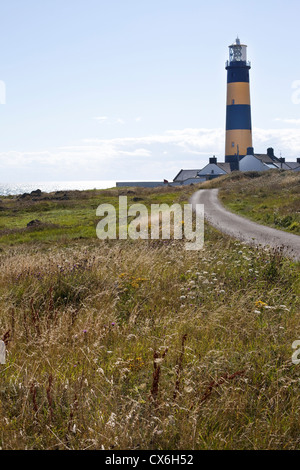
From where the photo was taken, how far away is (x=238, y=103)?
7369 cm

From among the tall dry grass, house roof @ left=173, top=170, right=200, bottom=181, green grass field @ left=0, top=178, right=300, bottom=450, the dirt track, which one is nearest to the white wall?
house roof @ left=173, top=170, right=200, bottom=181

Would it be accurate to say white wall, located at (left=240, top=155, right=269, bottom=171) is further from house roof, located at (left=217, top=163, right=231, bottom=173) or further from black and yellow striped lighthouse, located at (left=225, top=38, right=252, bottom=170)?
house roof, located at (left=217, top=163, right=231, bottom=173)

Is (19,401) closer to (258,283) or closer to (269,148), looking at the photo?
(258,283)

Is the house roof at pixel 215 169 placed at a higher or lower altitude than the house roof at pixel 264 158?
lower

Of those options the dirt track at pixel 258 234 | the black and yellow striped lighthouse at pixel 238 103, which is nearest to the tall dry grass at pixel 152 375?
the dirt track at pixel 258 234

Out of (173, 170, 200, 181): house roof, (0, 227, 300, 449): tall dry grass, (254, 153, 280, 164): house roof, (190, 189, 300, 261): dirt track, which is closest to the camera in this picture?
(0, 227, 300, 449): tall dry grass

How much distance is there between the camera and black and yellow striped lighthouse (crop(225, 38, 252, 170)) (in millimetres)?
73875

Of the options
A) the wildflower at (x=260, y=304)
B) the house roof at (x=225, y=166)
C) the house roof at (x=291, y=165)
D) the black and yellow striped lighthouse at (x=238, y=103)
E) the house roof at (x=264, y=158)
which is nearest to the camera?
the wildflower at (x=260, y=304)

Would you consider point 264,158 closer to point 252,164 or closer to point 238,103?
point 252,164

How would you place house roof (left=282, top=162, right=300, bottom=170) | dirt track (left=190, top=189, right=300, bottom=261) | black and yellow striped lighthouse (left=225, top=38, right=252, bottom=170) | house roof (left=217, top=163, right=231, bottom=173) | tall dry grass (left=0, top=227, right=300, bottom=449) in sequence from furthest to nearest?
house roof (left=282, top=162, right=300, bottom=170)
house roof (left=217, top=163, right=231, bottom=173)
black and yellow striped lighthouse (left=225, top=38, right=252, bottom=170)
dirt track (left=190, top=189, right=300, bottom=261)
tall dry grass (left=0, top=227, right=300, bottom=449)

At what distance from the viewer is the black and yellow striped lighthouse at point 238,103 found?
73875 mm

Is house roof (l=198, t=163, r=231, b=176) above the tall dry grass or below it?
above

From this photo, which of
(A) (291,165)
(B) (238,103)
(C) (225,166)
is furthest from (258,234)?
(A) (291,165)

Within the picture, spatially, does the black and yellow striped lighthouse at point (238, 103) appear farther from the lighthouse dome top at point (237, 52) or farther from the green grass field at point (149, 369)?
the green grass field at point (149, 369)
